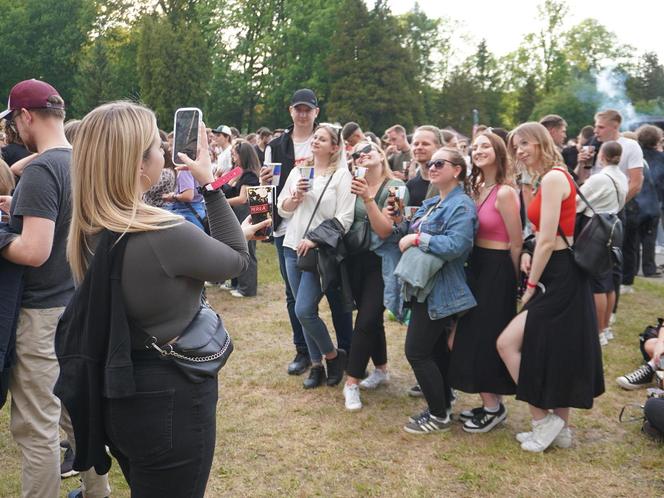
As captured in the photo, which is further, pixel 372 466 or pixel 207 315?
pixel 372 466

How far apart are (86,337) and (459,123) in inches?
1893

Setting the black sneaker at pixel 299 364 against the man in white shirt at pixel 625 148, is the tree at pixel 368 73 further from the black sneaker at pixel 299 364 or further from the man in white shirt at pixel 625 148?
the black sneaker at pixel 299 364

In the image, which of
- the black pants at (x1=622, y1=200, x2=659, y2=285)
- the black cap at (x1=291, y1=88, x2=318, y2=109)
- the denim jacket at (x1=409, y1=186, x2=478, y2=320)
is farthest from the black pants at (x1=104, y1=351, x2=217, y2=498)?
the black pants at (x1=622, y1=200, x2=659, y2=285)

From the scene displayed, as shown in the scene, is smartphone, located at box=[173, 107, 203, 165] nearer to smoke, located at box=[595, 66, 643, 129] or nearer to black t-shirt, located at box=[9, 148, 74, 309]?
black t-shirt, located at box=[9, 148, 74, 309]

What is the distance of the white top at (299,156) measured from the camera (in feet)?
16.8

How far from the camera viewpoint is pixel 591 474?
3.65m

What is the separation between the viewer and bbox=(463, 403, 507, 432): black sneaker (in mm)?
4195

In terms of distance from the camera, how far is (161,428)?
1.98 meters

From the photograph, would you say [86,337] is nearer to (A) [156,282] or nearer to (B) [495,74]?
(A) [156,282]

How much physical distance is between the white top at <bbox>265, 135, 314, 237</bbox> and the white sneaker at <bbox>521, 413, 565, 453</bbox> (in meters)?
2.47

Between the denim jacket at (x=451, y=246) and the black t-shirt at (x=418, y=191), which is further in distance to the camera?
the black t-shirt at (x=418, y=191)

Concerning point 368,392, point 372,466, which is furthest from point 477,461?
point 368,392

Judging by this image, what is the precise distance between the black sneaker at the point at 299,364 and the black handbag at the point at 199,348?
3.26 metres

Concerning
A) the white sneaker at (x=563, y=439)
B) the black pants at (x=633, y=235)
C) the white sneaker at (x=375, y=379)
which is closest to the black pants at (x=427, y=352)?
the white sneaker at (x=563, y=439)
